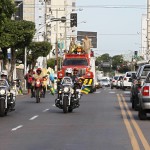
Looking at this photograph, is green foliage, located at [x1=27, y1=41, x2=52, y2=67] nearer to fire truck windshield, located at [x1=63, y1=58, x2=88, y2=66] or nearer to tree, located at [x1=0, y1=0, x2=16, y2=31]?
fire truck windshield, located at [x1=63, y1=58, x2=88, y2=66]

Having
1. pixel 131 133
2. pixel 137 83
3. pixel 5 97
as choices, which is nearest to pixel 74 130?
pixel 131 133

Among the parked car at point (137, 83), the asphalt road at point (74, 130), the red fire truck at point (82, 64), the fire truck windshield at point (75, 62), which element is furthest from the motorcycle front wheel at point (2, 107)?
the fire truck windshield at point (75, 62)

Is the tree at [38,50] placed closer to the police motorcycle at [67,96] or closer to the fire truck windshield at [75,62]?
the fire truck windshield at [75,62]

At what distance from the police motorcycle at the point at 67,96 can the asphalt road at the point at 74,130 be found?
1.29 ft

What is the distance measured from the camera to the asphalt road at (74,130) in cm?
1542

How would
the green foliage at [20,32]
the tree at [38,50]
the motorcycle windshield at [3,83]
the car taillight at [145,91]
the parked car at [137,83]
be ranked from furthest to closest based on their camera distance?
the tree at [38,50]
the green foliage at [20,32]
the parked car at [137,83]
the motorcycle windshield at [3,83]
the car taillight at [145,91]

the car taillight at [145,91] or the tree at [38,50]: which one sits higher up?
the tree at [38,50]

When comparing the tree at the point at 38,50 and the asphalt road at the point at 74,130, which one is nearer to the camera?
the asphalt road at the point at 74,130

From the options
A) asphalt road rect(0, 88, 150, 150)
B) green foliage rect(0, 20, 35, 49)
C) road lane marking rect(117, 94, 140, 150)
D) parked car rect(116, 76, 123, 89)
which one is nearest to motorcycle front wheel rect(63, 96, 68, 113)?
asphalt road rect(0, 88, 150, 150)

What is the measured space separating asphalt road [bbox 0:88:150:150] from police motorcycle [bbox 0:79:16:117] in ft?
1.20

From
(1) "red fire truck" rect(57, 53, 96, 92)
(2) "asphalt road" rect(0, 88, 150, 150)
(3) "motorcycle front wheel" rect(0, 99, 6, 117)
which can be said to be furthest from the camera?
(1) "red fire truck" rect(57, 53, 96, 92)

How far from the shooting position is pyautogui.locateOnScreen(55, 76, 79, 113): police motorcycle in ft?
86.7

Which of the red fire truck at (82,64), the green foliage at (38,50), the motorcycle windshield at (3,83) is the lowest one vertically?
the motorcycle windshield at (3,83)

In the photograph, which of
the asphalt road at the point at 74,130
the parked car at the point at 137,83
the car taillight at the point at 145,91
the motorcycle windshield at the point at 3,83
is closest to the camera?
the asphalt road at the point at 74,130
